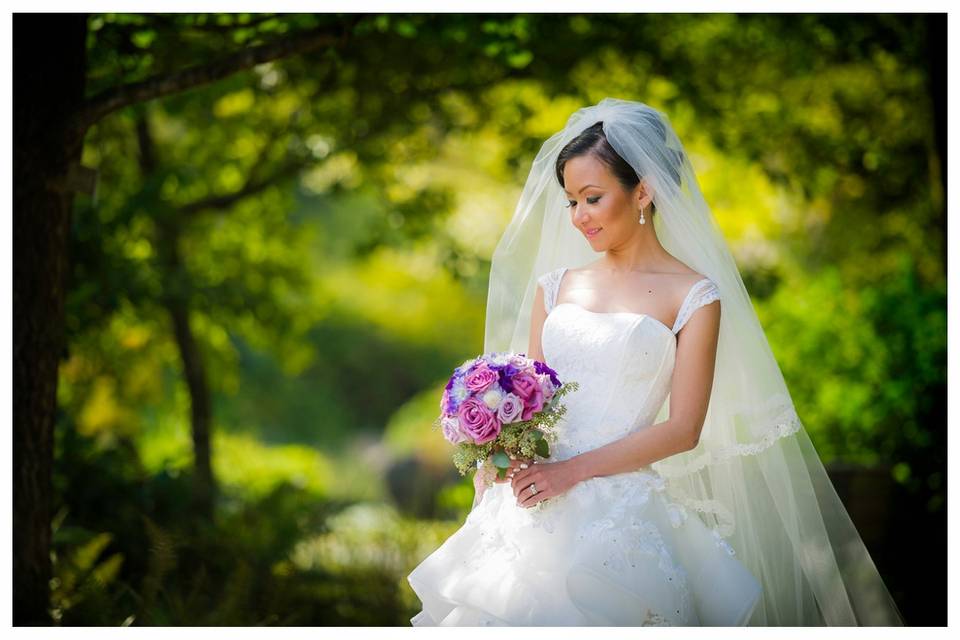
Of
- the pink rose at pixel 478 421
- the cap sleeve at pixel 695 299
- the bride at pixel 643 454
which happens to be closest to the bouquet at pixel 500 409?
the pink rose at pixel 478 421

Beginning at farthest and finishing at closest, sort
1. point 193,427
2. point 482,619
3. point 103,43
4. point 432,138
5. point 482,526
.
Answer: point 432,138 < point 193,427 < point 103,43 < point 482,526 < point 482,619

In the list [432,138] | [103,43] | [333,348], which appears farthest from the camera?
[333,348]

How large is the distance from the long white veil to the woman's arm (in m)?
0.28

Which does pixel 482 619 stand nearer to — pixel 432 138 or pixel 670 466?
pixel 670 466

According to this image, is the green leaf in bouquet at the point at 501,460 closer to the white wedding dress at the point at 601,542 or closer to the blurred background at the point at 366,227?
the white wedding dress at the point at 601,542

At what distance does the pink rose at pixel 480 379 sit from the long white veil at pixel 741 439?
76cm

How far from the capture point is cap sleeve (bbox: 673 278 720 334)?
10.6 ft

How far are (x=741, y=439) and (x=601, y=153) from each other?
1.27 meters

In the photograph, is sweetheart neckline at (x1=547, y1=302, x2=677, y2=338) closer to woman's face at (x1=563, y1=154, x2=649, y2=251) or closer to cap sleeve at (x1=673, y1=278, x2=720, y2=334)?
cap sleeve at (x1=673, y1=278, x2=720, y2=334)

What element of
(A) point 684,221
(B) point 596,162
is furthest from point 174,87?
(A) point 684,221

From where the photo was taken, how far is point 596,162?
10.9ft

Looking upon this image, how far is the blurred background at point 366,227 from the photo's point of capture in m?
5.32

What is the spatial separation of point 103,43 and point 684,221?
348 centimetres

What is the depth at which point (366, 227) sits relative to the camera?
27.1 ft
